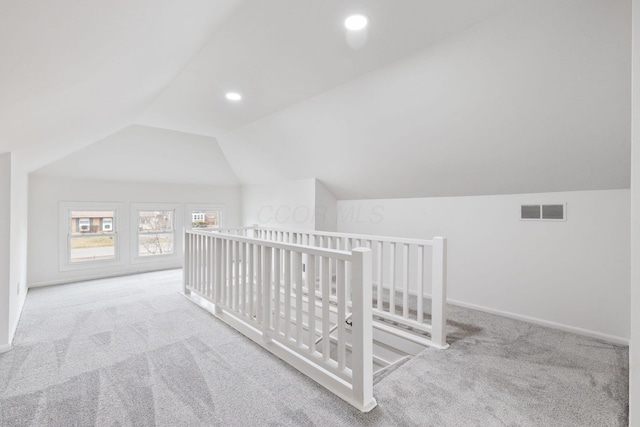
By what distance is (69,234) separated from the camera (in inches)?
189

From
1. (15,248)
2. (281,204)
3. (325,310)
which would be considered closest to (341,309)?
(325,310)

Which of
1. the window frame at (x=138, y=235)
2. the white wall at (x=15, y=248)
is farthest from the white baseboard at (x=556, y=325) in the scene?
the window frame at (x=138, y=235)

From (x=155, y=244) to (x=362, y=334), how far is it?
523cm

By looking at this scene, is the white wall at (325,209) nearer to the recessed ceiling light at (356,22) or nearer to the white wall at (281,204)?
the white wall at (281,204)

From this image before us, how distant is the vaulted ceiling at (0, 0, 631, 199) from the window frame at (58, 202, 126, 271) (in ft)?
6.61

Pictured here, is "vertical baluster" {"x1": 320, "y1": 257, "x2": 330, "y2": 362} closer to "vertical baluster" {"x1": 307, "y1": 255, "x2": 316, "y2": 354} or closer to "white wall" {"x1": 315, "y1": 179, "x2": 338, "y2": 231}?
"vertical baluster" {"x1": 307, "y1": 255, "x2": 316, "y2": 354}

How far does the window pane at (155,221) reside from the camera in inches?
219

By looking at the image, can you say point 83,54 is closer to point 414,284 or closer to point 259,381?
point 259,381

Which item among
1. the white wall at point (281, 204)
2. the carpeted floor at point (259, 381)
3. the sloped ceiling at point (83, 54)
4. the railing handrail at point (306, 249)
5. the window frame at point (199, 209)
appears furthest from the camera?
the window frame at point (199, 209)

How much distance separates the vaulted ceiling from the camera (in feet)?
4.36

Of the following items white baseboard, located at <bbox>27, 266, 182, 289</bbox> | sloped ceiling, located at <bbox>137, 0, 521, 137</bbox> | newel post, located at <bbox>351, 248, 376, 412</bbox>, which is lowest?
white baseboard, located at <bbox>27, 266, 182, 289</bbox>

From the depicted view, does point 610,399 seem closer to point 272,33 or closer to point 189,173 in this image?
point 272,33

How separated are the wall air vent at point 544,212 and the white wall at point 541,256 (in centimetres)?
4

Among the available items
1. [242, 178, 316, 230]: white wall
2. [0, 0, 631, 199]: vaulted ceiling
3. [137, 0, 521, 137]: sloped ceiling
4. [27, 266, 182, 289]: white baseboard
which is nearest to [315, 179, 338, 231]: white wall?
[242, 178, 316, 230]: white wall
